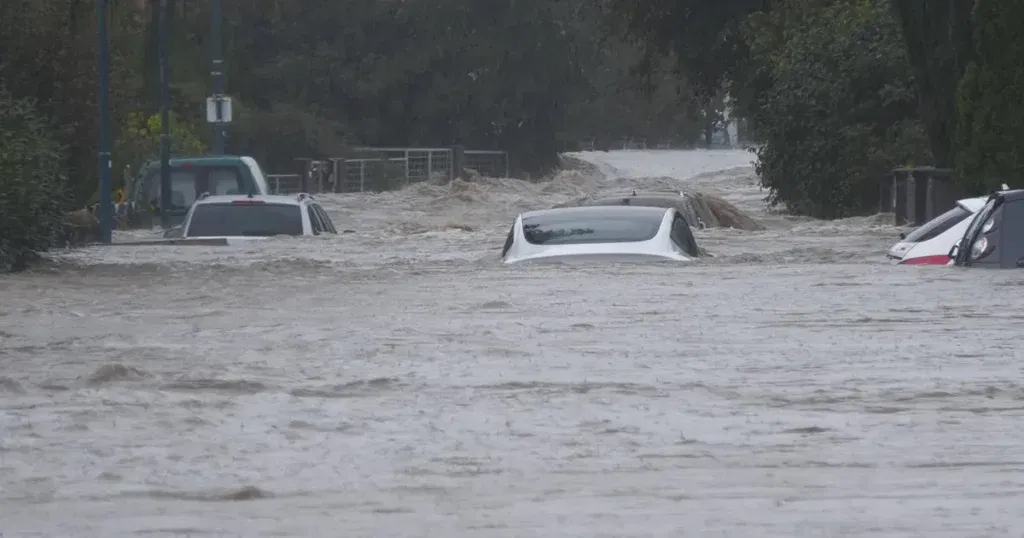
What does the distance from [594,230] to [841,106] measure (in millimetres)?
18740

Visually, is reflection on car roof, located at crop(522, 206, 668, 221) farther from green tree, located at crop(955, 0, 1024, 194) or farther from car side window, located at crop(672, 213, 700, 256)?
green tree, located at crop(955, 0, 1024, 194)

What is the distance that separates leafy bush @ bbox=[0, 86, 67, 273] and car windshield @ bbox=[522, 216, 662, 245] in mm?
5031

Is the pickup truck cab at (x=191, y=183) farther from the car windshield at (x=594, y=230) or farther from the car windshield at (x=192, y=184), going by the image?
the car windshield at (x=594, y=230)

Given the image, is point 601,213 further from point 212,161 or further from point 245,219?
point 212,161

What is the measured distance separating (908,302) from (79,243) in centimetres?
1447

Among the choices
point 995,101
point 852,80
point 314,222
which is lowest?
point 314,222

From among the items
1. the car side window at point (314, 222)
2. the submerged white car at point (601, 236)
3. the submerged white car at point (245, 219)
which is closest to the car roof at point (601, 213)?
the submerged white car at point (601, 236)

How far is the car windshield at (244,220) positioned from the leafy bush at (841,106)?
1469cm

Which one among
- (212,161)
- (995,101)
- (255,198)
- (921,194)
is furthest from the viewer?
(921,194)

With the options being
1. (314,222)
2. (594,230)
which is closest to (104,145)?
(314,222)

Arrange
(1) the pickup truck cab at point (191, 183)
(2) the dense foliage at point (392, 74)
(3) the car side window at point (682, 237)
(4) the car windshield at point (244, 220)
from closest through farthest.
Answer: (3) the car side window at point (682, 237), (4) the car windshield at point (244, 220), (1) the pickup truck cab at point (191, 183), (2) the dense foliage at point (392, 74)

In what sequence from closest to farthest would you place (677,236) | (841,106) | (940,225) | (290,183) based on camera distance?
(677,236) < (940,225) < (841,106) < (290,183)

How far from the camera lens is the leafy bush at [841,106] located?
34094mm

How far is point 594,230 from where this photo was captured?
17016 mm
